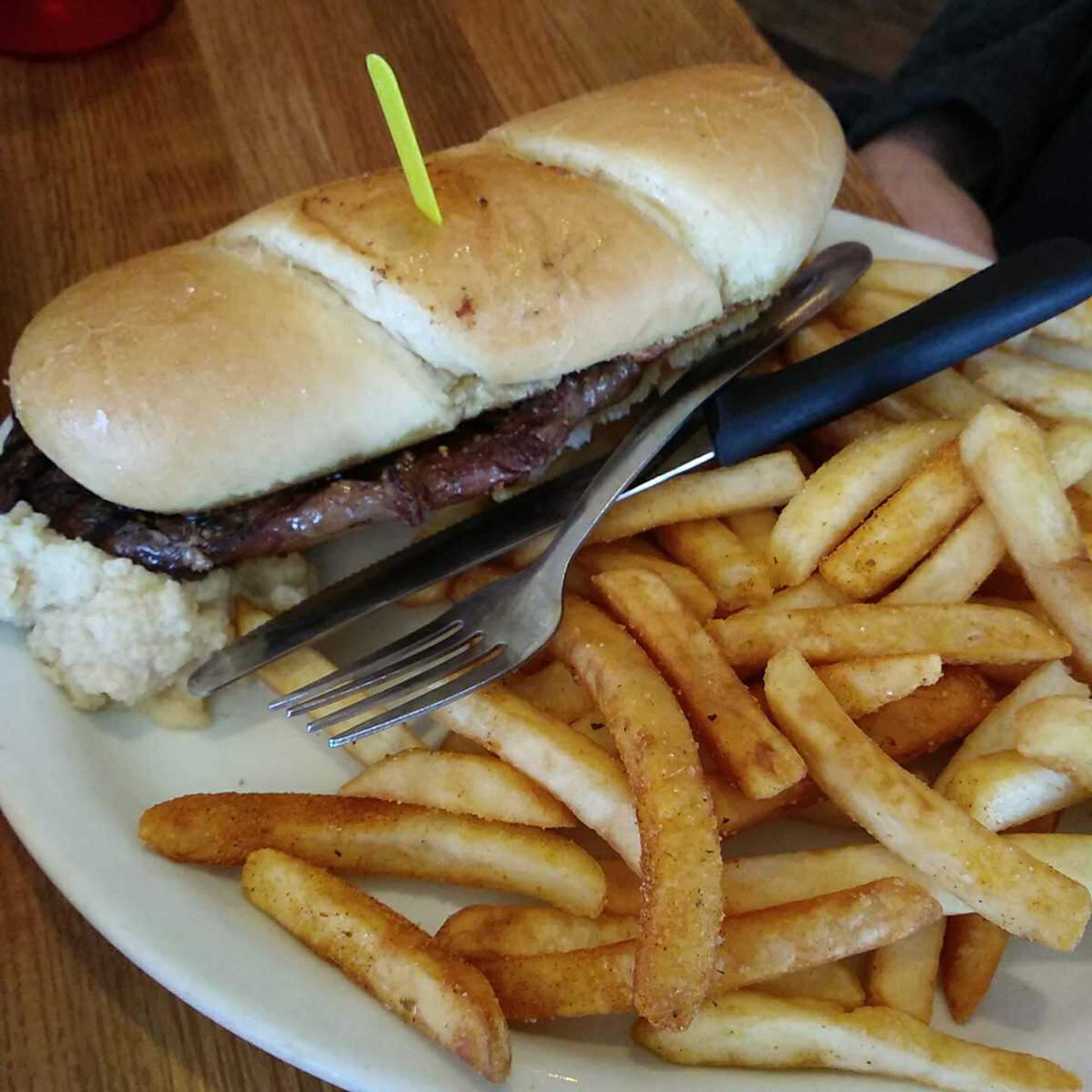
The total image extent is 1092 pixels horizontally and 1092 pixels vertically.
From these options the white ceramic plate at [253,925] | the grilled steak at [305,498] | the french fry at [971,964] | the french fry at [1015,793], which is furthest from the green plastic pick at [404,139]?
the french fry at [971,964]

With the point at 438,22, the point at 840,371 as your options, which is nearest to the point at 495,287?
the point at 840,371

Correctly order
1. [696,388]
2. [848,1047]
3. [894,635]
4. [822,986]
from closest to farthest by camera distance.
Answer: [848,1047] → [822,986] → [894,635] → [696,388]

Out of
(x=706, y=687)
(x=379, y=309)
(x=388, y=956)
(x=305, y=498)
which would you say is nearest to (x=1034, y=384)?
(x=706, y=687)

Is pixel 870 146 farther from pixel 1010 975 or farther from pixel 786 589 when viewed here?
pixel 1010 975

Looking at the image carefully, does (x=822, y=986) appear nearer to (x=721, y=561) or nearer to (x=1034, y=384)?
(x=721, y=561)

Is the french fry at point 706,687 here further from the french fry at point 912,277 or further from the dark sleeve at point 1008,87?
the dark sleeve at point 1008,87
